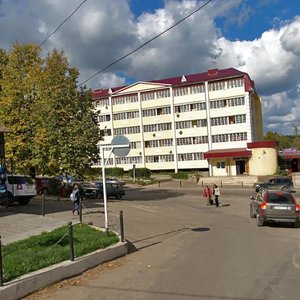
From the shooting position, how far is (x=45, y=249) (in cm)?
976

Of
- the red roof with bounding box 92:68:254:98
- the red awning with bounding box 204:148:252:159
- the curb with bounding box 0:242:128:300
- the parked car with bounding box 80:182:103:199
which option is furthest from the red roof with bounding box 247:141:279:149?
the curb with bounding box 0:242:128:300

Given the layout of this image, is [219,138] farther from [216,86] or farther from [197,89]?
[197,89]

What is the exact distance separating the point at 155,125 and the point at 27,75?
137ft

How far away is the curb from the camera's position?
7.19 metres

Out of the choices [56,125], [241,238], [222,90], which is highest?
[222,90]

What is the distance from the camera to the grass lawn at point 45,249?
8133 millimetres

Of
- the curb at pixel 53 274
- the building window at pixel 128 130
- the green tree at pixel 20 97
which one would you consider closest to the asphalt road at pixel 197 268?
the curb at pixel 53 274

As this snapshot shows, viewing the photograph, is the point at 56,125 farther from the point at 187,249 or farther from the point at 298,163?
the point at 298,163

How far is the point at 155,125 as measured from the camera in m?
71.8

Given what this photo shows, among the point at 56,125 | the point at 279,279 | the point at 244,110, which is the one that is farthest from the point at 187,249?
the point at 244,110

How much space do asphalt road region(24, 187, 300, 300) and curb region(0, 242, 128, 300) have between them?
17 centimetres

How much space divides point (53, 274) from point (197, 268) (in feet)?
10.2

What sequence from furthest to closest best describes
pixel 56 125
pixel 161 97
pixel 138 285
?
pixel 161 97, pixel 56 125, pixel 138 285

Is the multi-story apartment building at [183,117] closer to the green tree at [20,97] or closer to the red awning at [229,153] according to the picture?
the red awning at [229,153]
